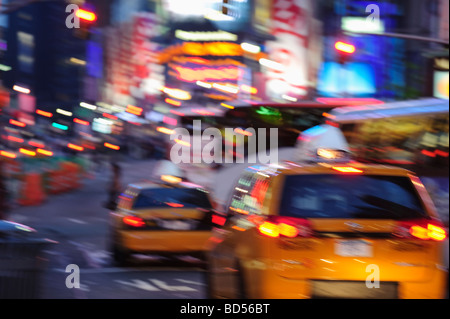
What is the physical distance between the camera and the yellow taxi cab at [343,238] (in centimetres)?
754

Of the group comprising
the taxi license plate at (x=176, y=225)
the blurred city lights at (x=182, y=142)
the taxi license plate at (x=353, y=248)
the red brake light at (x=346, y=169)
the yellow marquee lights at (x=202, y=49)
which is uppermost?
the yellow marquee lights at (x=202, y=49)

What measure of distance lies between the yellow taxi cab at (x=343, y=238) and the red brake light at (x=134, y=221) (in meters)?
5.69

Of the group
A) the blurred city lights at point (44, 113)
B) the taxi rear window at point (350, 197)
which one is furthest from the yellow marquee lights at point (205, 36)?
the taxi rear window at point (350, 197)

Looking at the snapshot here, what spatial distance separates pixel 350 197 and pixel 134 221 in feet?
20.8

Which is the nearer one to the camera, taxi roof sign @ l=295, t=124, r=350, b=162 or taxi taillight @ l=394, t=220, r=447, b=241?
taxi taillight @ l=394, t=220, r=447, b=241

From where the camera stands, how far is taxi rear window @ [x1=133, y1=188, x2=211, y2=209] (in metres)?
13.9

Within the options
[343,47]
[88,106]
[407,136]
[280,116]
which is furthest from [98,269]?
[88,106]

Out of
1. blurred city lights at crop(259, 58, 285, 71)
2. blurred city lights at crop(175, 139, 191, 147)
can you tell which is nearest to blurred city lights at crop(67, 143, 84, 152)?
blurred city lights at crop(259, 58, 285, 71)

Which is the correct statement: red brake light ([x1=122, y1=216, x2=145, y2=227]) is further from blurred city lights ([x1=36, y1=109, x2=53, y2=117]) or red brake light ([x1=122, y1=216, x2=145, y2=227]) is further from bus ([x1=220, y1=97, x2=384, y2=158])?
blurred city lights ([x1=36, y1=109, x2=53, y2=117])

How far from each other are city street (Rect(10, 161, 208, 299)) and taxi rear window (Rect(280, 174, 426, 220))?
2.25m

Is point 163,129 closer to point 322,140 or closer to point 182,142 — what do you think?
point 182,142

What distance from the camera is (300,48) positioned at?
46.7 m

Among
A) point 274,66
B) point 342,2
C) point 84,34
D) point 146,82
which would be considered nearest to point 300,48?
point 274,66

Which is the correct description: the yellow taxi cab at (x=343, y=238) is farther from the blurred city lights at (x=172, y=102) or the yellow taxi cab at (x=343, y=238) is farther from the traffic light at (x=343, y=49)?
the blurred city lights at (x=172, y=102)
